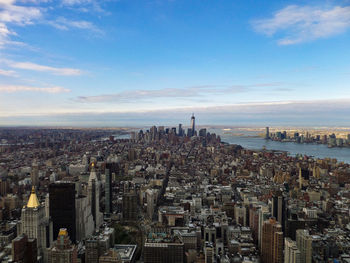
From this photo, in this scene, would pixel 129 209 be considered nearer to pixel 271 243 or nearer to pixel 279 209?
pixel 279 209

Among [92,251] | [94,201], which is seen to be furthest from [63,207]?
[94,201]

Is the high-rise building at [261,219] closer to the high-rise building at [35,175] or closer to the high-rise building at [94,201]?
the high-rise building at [94,201]

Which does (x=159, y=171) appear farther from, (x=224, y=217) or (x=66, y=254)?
(x=66, y=254)

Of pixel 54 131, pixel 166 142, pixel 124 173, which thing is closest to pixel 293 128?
pixel 166 142

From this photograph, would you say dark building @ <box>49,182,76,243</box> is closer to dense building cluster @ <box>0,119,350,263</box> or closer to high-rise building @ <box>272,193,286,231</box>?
dense building cluster @ <box>0,119,350,263</box>

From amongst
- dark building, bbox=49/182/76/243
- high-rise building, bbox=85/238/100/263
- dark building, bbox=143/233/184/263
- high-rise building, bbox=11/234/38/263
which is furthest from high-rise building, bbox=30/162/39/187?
dark building, bbox=143/233/184/263

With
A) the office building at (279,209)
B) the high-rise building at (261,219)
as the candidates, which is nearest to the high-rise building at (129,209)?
the high-rise building at (261,219)
